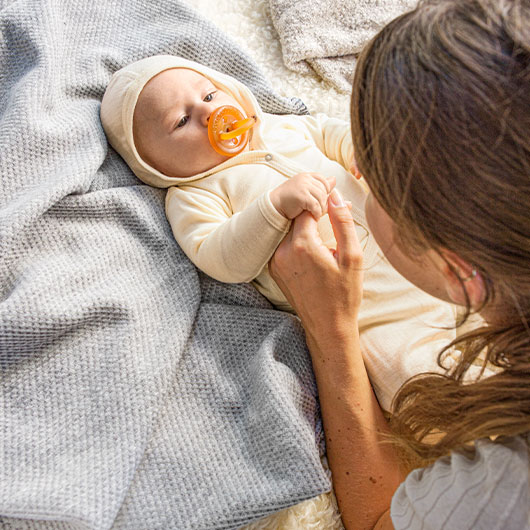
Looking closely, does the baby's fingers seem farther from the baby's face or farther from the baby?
the baby's face

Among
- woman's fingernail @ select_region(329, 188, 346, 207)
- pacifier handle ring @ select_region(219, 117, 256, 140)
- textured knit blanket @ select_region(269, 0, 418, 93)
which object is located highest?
textured knit blanket @ select_region(269, 0, 418, 93)

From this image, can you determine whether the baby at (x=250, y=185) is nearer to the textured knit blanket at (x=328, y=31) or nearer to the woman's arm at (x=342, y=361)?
the woman's arm at (x=342, y=361)

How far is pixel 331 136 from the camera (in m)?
1.28

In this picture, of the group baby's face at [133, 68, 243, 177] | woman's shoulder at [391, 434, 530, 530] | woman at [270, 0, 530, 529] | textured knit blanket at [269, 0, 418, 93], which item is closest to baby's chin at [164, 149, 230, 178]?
baby's face at [133, 68, 243, 177]

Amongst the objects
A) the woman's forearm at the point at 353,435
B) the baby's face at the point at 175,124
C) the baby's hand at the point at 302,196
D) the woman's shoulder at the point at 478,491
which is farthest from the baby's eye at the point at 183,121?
the woman's shoulder at the point at 478,491

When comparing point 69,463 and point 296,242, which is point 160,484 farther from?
point 296,242

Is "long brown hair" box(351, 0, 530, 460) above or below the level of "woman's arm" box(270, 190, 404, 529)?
above

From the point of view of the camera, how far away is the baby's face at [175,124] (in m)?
1.15

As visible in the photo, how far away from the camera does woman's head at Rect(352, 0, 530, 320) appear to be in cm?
52

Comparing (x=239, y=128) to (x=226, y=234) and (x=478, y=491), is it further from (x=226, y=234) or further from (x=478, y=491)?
(x=478, y=491)

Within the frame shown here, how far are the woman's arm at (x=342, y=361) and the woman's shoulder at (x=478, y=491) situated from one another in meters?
0.26

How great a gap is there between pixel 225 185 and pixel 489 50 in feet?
2.37

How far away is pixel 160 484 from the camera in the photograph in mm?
927

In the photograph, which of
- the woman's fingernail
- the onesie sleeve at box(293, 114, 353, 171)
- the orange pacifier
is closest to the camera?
the woman's fingernail
